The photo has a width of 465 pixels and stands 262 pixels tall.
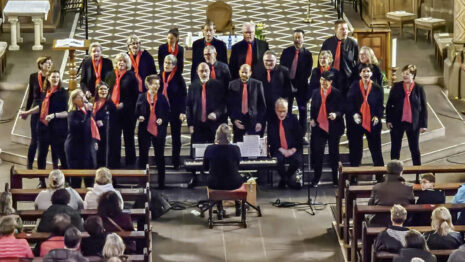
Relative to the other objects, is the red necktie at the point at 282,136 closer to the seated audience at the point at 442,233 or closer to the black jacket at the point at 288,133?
the black jacket at the point at 288,133

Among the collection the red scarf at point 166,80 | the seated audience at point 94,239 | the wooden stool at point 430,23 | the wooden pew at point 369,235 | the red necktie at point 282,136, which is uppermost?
the wooden stool at point 430,23

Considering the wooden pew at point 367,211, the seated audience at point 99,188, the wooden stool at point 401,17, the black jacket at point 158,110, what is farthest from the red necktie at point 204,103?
the wooden stool at point 401,17

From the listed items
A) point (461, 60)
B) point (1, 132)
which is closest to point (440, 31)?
point (461, 60)

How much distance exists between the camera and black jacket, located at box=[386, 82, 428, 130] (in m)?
15.7

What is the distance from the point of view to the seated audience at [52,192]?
518 inches

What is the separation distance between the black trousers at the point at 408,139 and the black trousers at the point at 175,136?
8.78 feet

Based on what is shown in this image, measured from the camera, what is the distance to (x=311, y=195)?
15.9 meters

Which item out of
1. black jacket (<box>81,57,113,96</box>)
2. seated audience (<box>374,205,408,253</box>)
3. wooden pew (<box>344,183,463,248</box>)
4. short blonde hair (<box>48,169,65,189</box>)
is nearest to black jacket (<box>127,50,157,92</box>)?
black jacket (<box>81,57,113,96</box>)

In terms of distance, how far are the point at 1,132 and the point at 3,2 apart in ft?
17.2

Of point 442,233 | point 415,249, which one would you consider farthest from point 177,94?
point 415,249

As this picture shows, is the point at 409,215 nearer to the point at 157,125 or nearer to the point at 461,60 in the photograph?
the point at 157,125

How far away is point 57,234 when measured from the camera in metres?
12.0

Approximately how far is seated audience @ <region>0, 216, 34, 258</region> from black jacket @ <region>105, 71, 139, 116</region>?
4.33m

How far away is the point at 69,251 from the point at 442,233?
3445 mm
